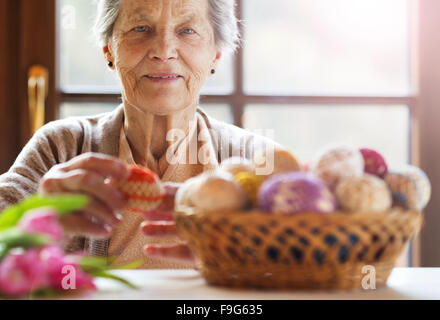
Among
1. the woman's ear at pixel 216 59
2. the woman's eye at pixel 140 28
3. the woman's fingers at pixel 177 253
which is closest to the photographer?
the woman's fingers at pixel 177 253

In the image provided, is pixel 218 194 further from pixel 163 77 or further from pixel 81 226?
pixel 163 77

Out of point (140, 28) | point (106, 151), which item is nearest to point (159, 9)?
point (140, 28)

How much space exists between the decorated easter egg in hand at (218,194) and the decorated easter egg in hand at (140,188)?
0.30 ft

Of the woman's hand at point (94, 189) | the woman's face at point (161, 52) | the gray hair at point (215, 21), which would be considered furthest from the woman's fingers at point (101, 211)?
the gray hair at point (215, 21)

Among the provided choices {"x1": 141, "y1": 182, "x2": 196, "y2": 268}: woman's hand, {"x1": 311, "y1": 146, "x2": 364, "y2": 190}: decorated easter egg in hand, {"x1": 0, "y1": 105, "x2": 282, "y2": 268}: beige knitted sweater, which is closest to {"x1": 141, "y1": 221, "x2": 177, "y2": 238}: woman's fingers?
{"x1": 141, "y1": 182, "x2": 196, "y2": 268}: woman's hand

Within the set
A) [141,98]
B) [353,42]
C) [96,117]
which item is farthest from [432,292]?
[353,42]

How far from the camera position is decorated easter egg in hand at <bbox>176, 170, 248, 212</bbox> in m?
0.52

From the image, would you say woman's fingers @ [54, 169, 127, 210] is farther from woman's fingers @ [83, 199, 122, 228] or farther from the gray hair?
the gray hair

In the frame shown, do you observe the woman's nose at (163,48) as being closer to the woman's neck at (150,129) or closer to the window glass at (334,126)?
the woman's neck at (150,129)

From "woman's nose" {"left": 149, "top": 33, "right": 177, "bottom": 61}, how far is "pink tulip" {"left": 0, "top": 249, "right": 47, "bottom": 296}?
0.85 metres

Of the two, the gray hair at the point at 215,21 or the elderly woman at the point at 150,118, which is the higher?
the gray hair at the point at 215,21

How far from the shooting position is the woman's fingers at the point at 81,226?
2.05ft

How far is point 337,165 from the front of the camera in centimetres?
55
